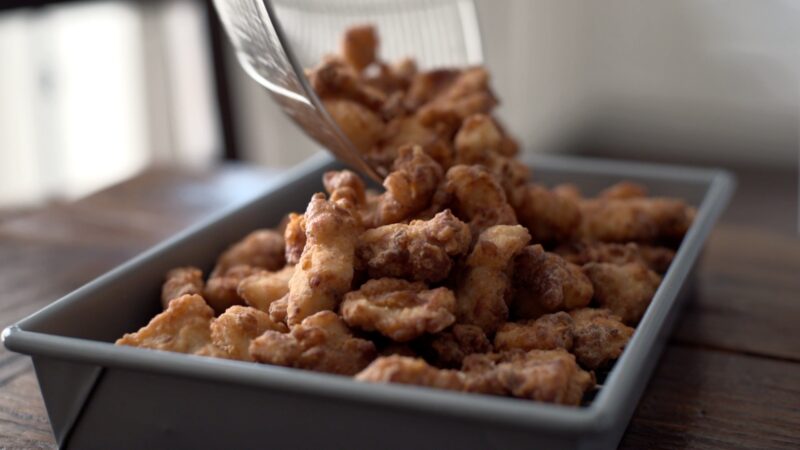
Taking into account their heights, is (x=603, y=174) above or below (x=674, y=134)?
above

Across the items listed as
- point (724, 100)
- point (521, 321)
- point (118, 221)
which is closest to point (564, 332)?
point (521, 321)

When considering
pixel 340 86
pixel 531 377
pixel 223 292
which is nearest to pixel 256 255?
pixel 223 292

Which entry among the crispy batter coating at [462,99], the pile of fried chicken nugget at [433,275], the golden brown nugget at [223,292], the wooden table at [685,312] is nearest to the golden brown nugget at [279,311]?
the pile of fried chicken nugget at [433,275]

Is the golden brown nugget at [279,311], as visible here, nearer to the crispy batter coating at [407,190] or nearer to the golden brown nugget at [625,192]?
the crispy batter coating at [407,190]

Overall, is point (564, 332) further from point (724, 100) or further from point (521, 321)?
point (724, 100)

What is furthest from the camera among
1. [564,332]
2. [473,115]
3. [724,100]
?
[724,100]

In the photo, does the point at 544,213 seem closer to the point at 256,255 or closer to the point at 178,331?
the point at 256,255

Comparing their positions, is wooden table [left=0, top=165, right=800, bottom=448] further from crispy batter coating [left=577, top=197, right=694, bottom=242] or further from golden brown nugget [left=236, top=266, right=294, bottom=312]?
golden brown nugget [left=236, top=266, right=294, bottom=312]
